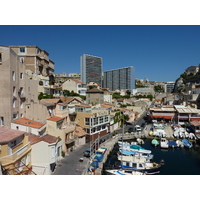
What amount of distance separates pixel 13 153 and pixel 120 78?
94.2m

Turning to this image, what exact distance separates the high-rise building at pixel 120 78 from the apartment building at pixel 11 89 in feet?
271

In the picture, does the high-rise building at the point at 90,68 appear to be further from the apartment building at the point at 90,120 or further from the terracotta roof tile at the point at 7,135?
the terracotta roof tile at the point at 7,135

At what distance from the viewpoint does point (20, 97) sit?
15.4 metres

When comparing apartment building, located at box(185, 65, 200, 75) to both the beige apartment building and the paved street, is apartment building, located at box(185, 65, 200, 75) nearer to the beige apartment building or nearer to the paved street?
the paved street

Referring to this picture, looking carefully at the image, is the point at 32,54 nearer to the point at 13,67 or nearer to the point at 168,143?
the point at 13,67

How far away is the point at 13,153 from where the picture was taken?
28.9ft

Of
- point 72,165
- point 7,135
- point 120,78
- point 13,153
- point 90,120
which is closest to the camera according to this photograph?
point 13,153

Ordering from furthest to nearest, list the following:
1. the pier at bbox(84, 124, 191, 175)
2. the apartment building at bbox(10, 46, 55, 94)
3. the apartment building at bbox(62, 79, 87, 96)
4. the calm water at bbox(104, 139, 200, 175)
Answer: the apartment building at bbox(62, 79, 87, 96) < the apartment building at bbox(10, 46, 55, 94) < the pier at bbox(84, 124, 191, 175) < the calm water at bbox(104, 139, 200, 175)

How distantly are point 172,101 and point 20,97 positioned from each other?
40.0 meters

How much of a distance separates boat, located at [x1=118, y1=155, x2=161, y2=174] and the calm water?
0.84 meters

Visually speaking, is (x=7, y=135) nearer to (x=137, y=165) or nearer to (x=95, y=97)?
(x=137, y=165)

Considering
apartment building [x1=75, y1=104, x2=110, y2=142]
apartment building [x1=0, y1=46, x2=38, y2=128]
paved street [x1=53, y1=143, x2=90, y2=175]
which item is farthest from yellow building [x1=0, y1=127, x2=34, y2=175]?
apartment building [x1=75, y1=104, x2=110, y2=142]

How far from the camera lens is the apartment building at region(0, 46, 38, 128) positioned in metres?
13.0

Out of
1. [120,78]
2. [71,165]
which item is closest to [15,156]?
[71,165]
